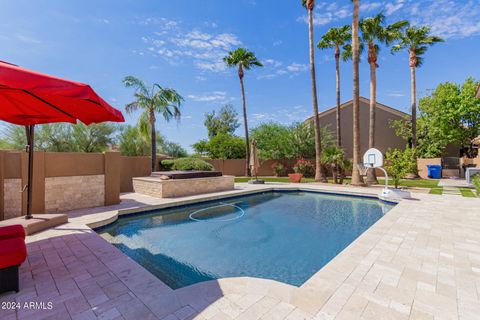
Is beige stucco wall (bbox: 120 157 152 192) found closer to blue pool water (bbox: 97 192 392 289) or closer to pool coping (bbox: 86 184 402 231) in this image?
pool coping (bbox: 86 184 402 231)

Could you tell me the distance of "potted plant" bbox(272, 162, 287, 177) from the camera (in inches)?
806

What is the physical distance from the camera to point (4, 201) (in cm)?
582

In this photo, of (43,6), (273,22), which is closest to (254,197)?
(43,6)

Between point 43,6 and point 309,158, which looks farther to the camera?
point 309,158

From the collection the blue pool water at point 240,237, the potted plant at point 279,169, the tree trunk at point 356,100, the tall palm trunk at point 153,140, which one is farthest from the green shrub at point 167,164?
the tree trunk at point 356,100

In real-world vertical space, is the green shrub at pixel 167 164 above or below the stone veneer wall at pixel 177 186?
above

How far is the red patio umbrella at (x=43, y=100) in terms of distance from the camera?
232 cm

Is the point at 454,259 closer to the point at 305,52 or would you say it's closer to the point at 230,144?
the point at 305,52

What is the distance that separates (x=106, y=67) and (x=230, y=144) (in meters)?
12.9

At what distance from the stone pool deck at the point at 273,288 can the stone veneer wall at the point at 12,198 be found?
2.29 meters

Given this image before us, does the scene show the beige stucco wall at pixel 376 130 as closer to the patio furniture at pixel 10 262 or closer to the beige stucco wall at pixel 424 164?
the beige stucco wall at pixel 424 164

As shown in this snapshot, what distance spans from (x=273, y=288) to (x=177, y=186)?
7.56m

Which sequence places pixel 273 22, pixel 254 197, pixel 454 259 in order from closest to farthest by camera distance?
pixel 454 259 → pixel 254 197 → pixel 273 22

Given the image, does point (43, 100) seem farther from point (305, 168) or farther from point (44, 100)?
point (305, 168)
